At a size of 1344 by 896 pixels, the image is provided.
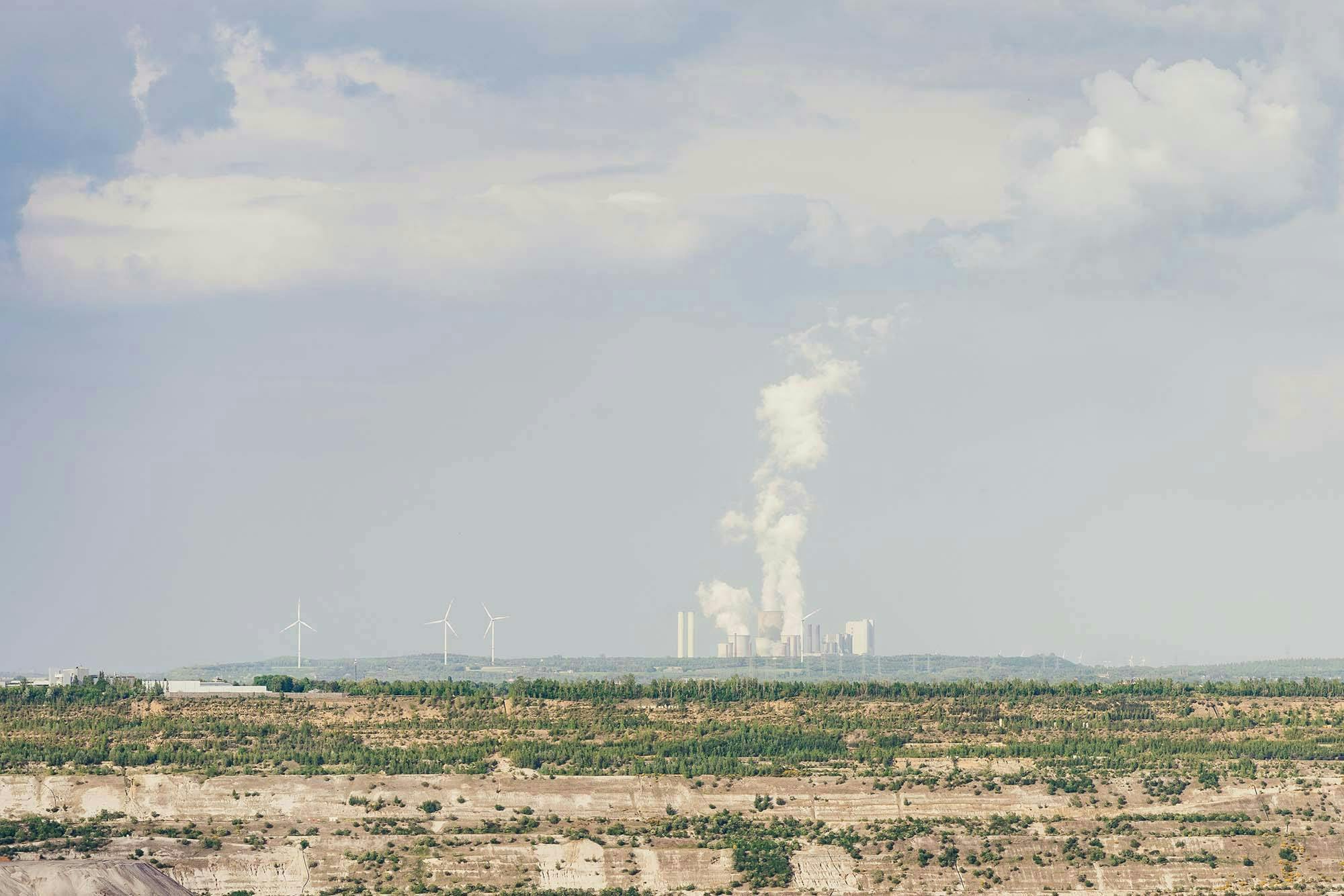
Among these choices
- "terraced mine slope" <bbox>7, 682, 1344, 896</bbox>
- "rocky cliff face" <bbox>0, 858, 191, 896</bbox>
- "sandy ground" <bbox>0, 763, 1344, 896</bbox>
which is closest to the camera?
"rocky cliff face" <bbox>0, 858, 191, 896</bbox>

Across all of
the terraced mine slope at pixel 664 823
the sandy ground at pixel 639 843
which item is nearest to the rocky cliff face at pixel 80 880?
the terraced mine slope at pixel 664 823

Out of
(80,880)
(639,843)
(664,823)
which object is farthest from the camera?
(664,823)

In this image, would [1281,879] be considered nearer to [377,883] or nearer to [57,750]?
[377,883]

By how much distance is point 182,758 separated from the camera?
645ft

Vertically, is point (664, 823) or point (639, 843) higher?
point (664, 823)

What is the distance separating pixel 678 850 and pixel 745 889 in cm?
872

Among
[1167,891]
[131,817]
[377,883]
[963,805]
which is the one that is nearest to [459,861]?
[377,883]

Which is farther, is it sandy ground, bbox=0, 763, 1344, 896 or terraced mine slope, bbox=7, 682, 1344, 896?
terraced mine slope, bbox=7, 682, 1344, 896

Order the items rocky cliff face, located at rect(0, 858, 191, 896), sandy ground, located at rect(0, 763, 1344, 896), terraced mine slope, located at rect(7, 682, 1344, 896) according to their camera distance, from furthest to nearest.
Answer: terraced mine slope, located at rect(7, 682, 1344, 896)
sandy ground, located at rect(0, 763, 1344, 896)
rocky cliff face, located at rect(0, 858, 191, 896)

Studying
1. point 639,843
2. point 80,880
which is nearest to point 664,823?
point 639,843

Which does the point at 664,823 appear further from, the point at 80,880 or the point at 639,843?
the point at 80,880

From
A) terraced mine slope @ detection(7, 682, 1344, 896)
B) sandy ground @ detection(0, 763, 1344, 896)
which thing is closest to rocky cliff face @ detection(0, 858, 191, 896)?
terraced mine slope @ detection(7, 682, 1344, 896)

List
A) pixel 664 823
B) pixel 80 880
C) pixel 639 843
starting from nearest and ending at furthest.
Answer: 1. pixel 80 880
2. pixel 639 843
3. pixel 664 823

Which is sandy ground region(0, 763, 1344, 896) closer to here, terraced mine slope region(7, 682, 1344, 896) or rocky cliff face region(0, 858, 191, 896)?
terraced mine slope region(7, 682, 1344, 896)
